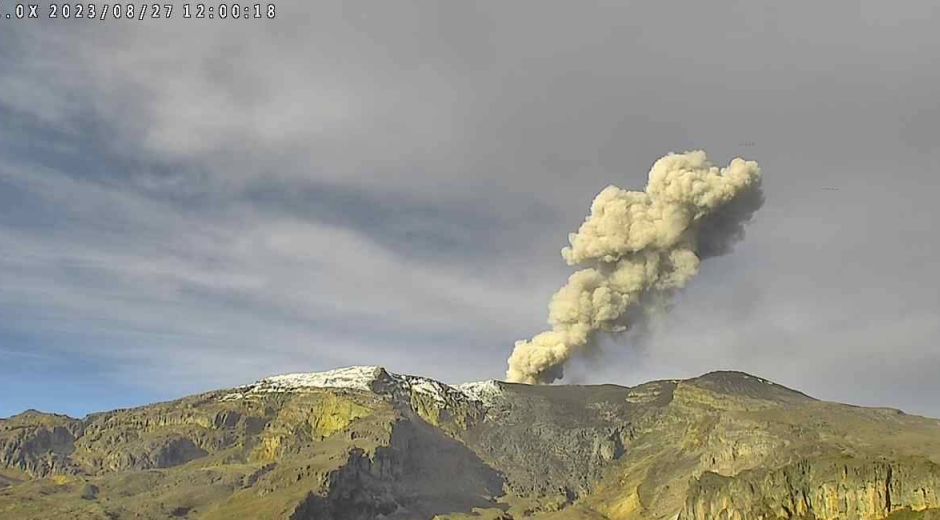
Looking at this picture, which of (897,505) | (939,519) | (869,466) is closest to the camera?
(939,519)

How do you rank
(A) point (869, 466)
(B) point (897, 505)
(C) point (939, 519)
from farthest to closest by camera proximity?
(A) point (869, 466), (B) point (897, 505), (C) point (939, 519)

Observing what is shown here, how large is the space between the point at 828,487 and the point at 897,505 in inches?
694

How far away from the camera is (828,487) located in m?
196

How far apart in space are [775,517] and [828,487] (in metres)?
15.9

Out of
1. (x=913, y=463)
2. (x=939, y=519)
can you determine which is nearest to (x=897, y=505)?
(x=913, y=463)

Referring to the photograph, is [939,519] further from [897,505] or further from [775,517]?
[775,517]

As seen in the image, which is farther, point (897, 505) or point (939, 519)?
point (897, 505)

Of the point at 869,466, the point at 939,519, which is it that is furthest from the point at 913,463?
the point at 939,519

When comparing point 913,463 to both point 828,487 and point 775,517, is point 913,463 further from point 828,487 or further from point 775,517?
point 775,517

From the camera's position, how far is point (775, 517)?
195250 millimetres

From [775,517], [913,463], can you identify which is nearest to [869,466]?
[913,463]

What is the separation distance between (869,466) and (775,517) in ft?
88.3

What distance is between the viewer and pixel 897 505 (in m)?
181

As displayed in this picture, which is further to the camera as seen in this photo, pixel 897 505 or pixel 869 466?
pixel 869 466
